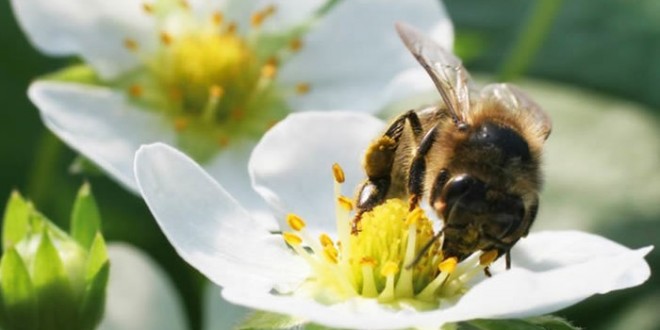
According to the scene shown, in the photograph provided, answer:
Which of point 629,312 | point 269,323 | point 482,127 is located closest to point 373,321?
point 269,323

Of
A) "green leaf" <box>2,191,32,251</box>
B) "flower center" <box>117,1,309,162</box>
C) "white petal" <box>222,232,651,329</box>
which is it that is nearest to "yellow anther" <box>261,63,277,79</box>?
"flower center" <box>117,1,309,162</box>

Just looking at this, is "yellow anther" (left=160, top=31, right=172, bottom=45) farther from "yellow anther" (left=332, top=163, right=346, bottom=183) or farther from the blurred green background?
"yellow anther" (left=332, top=163, right=346, bottom=183)

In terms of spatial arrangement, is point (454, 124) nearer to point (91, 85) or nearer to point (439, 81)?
point (439, 81)

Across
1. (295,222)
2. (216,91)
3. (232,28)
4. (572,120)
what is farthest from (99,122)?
(572,120)

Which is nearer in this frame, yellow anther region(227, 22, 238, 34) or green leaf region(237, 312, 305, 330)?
green leaf region(237, 312, 305, 330)

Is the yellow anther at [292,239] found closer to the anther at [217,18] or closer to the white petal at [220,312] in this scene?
the white petal at [220,312]

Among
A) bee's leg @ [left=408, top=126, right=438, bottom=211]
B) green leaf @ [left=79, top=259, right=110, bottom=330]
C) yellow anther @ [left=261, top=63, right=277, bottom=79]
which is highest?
bee's leg @ [left=408, top=126, right=438, bottom=211]

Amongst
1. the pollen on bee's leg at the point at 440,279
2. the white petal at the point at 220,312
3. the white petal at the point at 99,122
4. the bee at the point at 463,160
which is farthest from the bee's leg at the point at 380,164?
the white petal at the point at 220,312
